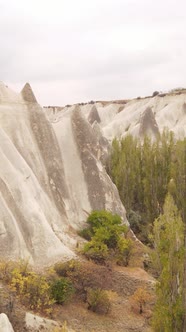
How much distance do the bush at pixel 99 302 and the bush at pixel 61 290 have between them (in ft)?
2.22

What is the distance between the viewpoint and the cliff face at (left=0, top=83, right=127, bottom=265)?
46.3 ft

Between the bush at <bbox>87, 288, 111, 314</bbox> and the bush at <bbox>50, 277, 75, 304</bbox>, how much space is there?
0.68 m

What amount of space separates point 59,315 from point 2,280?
1.91 m

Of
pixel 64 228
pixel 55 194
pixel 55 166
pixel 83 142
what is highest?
pixel 83 142

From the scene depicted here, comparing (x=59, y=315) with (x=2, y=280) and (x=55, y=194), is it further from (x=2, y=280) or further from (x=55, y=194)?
(x=55, y=194)

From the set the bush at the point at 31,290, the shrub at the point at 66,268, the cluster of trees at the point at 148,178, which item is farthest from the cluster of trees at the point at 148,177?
the bush at the point at 31,290

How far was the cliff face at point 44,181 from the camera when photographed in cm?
1412

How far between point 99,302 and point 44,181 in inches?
256

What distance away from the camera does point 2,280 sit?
1189 cm

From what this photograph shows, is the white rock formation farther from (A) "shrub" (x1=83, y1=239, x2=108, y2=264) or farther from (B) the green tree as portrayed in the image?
(A) "shrub" (x1=83, y1=239, x2=108, y2=264)

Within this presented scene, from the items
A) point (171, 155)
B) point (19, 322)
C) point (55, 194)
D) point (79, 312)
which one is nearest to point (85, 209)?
point (55, 194)

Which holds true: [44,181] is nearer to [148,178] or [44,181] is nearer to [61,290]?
[61,290]

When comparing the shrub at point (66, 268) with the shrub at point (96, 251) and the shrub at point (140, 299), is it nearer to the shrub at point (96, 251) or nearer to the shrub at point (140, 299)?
the shrub at point (96, 251)

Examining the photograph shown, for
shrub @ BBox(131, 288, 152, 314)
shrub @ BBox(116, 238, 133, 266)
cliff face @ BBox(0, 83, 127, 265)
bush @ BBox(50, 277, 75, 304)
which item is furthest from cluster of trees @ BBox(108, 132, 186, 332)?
bush @ BBox(50, 277, 75, 304)
